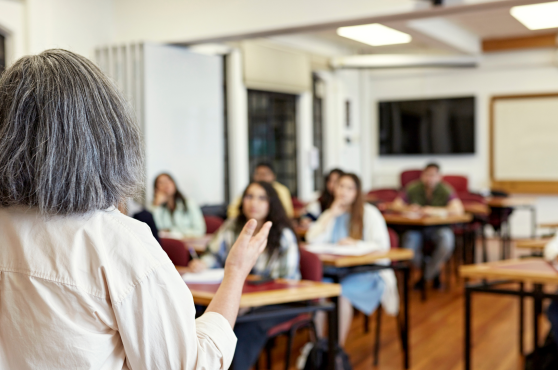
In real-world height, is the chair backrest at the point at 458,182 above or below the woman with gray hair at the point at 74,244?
below

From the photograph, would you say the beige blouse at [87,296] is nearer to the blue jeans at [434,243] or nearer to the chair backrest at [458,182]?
the blue jeans at [434,243]

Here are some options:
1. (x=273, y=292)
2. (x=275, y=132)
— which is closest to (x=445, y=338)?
(x=273, y=292)

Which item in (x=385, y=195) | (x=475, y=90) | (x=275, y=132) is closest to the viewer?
(x=385, y=195)

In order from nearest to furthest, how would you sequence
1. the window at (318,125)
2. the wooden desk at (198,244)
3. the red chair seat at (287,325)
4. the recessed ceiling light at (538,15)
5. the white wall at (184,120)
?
the red chair seat at (287,325), the wooden desk at (198,244), the white wall at (184,120), the recessed ceiling light at (538,15), the window at (318,125)

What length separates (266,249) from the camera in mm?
3807

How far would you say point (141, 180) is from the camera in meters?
1.21

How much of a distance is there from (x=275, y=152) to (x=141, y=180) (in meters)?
8.26

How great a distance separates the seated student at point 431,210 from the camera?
698 centimetres

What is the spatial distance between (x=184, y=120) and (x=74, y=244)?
5.69 m

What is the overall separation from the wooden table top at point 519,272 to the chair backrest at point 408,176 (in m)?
7.66

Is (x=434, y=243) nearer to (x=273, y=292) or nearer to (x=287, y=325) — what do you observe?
(x=287, y=325)

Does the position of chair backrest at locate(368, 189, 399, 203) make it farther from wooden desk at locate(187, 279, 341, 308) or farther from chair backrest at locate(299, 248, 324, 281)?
wooden desk at locate(187, 279, 341, 308)

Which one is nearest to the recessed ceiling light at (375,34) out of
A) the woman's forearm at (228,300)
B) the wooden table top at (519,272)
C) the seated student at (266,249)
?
the seated student at (266,249)

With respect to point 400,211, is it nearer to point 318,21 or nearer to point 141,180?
point 318,21
